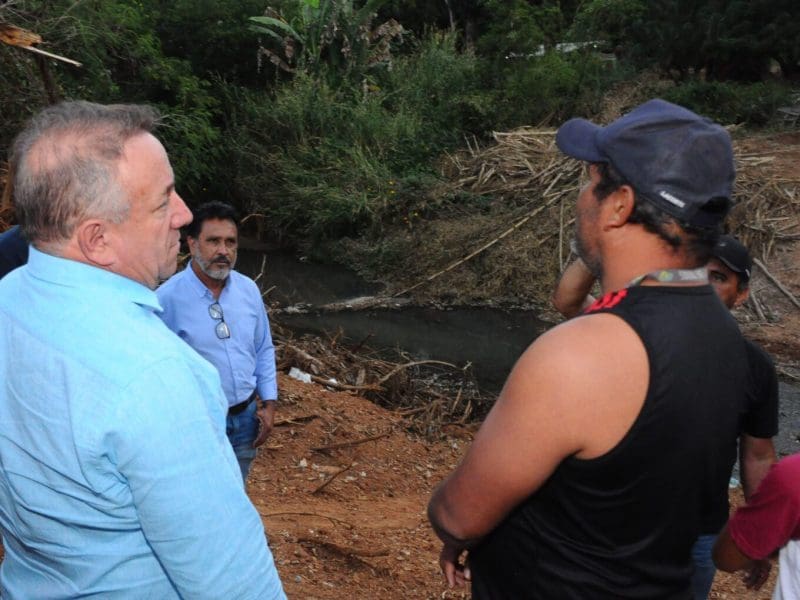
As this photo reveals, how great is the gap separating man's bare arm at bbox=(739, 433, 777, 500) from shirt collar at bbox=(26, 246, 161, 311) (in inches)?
88.8

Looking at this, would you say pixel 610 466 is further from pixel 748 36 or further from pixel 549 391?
pixel 748 36

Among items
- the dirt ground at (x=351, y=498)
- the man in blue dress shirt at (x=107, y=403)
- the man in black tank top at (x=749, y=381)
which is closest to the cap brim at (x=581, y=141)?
the man in black tank top at (x=749, y=381)

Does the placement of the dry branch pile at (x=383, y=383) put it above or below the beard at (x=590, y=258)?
below

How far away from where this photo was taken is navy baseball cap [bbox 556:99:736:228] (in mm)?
1668

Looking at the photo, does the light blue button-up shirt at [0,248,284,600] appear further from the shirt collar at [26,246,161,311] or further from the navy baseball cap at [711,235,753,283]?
the navy baseball cap at [711,235,753,283]

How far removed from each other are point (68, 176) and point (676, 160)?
1.29m

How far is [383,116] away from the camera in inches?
746

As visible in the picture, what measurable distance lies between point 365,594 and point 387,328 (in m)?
9.16

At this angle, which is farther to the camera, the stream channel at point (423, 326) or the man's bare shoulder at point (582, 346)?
the stream channel at point (423, 326)

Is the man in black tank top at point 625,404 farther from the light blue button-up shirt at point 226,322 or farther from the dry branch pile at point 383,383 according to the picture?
the dry branch pile at point 383,383

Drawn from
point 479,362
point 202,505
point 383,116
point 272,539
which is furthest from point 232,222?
point 383,116

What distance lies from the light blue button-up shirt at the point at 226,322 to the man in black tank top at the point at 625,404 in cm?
219

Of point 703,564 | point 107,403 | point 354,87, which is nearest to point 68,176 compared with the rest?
point 107,403

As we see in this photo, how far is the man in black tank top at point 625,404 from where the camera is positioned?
5.23ft
